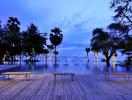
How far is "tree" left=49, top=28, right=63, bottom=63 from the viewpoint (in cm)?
4438

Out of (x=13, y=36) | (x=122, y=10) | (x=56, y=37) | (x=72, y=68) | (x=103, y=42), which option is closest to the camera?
(x=122, y=10)

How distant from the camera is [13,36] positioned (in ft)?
99.2

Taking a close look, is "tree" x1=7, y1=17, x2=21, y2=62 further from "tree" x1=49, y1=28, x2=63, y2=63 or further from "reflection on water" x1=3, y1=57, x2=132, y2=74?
"tree" x1=49, y1=28, x2=63, y2=63

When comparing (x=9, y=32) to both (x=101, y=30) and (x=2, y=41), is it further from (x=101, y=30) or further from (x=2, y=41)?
(x=101, y=30)

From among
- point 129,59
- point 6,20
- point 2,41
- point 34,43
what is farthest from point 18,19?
point 129,59

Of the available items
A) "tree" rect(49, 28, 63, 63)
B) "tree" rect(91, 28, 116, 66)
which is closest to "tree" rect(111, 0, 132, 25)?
"tree" rect(91, 28, 116, 66)

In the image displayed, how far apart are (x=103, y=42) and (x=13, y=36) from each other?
1273 cm

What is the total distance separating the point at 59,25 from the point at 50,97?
134 ft

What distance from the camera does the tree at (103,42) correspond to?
35.2m

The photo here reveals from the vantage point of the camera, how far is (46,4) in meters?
19.1

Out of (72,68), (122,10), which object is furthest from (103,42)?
(122,10)

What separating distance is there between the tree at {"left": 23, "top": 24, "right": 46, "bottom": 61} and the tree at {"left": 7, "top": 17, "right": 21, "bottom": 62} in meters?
2.28

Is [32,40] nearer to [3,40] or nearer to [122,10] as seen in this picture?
[3,40]

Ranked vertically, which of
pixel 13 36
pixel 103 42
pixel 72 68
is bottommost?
pixel 72 68
